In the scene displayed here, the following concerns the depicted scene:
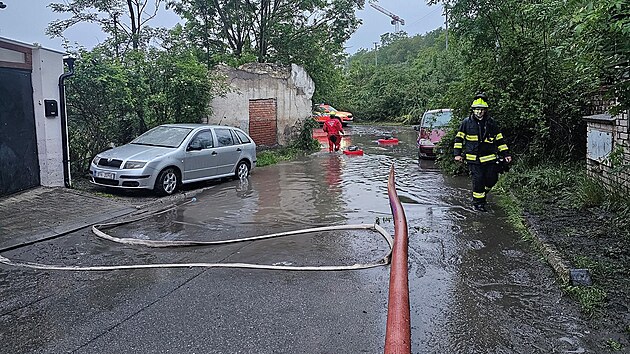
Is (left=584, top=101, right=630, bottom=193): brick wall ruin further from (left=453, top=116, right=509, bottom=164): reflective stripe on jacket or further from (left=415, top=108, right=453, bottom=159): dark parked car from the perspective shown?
(left=415, top=108, right=453, bottom=159): dark parked car

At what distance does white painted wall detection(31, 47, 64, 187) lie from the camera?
410 inches

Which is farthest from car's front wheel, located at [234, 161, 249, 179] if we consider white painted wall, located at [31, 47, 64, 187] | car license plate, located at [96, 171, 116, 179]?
white painted wall, located at [31, 47, 64, 187]

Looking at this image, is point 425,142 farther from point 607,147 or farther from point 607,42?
point 607,42

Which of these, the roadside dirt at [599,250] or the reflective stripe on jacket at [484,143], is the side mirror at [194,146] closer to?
the reflective stripe on jacket at [484,143]

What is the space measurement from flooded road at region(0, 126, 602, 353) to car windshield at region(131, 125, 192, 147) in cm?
344

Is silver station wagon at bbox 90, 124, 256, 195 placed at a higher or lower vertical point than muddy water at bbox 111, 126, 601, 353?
higher

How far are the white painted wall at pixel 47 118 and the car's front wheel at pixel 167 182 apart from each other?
6.18 ft

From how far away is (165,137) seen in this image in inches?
491

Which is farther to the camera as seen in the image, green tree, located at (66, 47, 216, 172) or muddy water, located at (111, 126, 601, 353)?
green tree, located at (66, 47, 216, 172)

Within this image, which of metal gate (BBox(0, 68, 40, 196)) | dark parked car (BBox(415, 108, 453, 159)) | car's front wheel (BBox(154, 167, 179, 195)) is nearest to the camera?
metal gate (BBox(0, 68, 40, 196))

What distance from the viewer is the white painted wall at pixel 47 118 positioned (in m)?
10.4

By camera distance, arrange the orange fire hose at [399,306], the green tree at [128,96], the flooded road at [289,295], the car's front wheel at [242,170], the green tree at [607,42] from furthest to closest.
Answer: the car's front wheel at [242,170] → the green tree at [128,96] → the green tree at [607,42] → the flooded road at [289,295] → the orange fire hose at [399,306]

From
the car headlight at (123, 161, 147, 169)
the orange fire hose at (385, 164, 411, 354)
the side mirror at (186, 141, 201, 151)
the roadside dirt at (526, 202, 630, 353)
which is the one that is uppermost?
the side mirror at (186, 141, 201, 151)

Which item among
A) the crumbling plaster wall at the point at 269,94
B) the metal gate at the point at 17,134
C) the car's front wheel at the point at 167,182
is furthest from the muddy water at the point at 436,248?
the crumbling plaster wall at the point at 269,94
